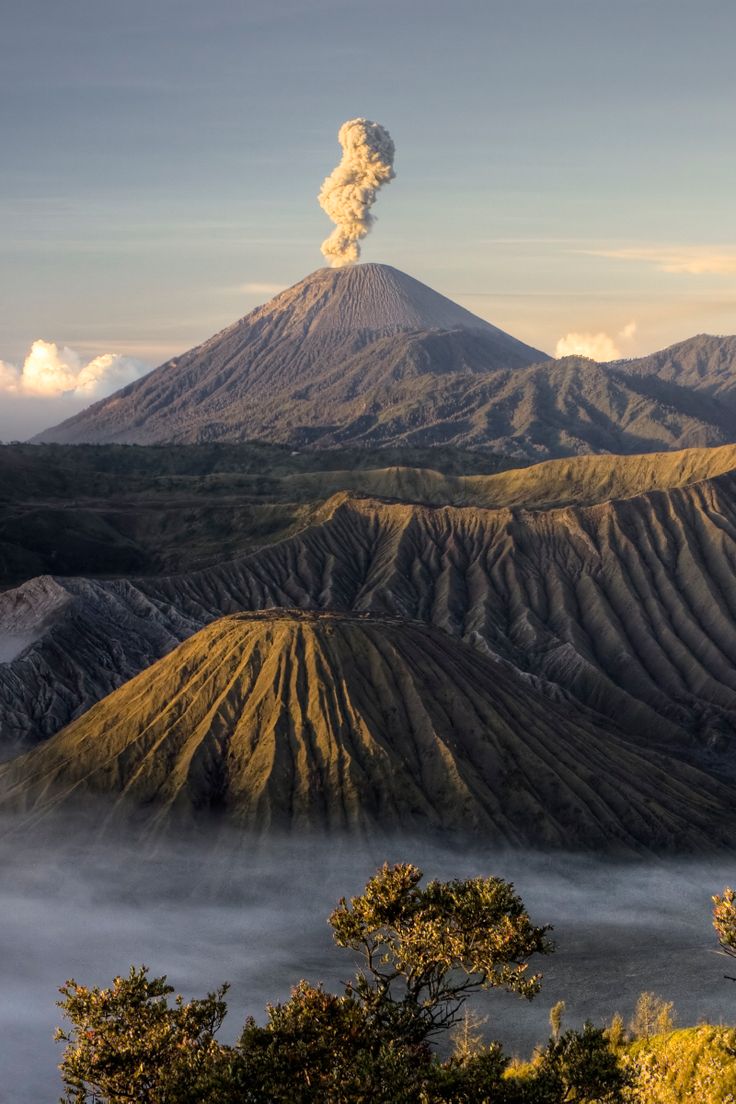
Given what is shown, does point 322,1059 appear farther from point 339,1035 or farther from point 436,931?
point 436,931

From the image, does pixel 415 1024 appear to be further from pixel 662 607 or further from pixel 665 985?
pixel 662 607

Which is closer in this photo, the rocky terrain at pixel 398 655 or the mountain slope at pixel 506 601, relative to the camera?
the rocky terrain at pixel 398 655

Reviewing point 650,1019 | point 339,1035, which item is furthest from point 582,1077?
point 650,1019

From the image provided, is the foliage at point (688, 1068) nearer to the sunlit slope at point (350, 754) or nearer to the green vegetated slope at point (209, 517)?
the sunlit slope at point (350, 754)

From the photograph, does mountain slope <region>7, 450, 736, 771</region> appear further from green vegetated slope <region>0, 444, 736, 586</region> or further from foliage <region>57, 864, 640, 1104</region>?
foliage <region>57, 864, 640, 1104</region>

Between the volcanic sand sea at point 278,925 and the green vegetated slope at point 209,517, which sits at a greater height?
the green vegetated slope at point 209,517

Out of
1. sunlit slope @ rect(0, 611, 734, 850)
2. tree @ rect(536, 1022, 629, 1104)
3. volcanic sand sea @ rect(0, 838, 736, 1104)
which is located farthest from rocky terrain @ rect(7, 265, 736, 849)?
tree @ rect(536, 1022, 629, 1104)

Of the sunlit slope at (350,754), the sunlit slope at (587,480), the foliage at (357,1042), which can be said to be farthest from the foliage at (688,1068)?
the sunlit slope at (587,480)
